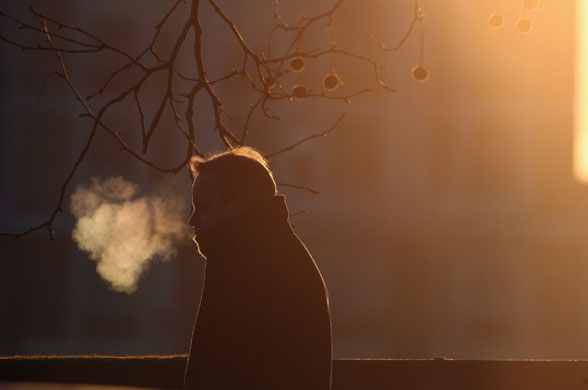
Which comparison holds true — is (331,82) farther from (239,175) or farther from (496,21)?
(239,175)

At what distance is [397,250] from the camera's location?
135 feet

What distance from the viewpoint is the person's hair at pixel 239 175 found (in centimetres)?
371

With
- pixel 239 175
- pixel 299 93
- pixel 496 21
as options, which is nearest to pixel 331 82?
pixel 299 93

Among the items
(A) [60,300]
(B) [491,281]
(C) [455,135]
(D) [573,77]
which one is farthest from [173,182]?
(D) [573,77]

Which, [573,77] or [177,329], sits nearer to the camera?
[177,329]

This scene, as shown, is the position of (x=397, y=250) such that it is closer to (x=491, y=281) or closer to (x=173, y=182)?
(x=491, y=281)

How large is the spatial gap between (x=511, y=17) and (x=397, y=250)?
38.5ft

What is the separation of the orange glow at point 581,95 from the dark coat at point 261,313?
4154 centimetres

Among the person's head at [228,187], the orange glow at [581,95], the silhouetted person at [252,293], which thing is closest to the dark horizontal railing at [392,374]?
the silhouetted person at [252,293]

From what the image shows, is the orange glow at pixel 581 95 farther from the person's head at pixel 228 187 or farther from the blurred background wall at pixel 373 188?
the person's head at pixel 228 187

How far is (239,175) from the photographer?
12.2 feet

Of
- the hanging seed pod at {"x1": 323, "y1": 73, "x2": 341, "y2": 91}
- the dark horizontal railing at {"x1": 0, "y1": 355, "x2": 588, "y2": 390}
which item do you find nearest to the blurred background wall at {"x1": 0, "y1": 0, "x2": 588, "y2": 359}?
the hanging seed pod at {"x1": 323, "y1": 73, "x2": 341, "y2": 91}

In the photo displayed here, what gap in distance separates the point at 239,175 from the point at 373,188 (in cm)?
3707

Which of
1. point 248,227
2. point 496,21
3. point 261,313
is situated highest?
point 496,21
